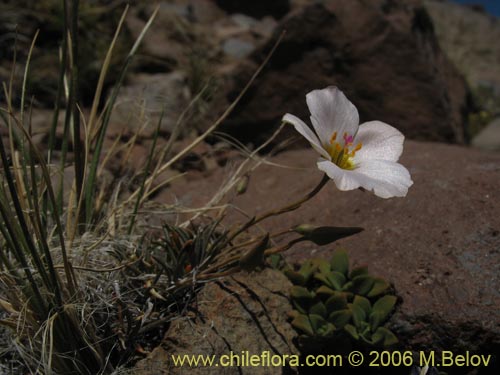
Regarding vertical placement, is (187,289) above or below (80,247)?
below

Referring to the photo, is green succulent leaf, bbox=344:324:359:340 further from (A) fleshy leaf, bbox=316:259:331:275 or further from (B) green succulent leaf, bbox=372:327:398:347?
(A) fleshy leaf, bbox=316:259:331:275

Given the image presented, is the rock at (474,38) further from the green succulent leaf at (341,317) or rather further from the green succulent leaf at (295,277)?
the green succulent leaf at (341,317)

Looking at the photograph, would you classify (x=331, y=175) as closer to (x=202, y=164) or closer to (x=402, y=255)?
(x=402, y=255)

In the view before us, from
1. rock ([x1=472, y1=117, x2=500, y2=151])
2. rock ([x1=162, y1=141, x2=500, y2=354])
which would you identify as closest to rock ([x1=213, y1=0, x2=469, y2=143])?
rock ([x1=162, y1=141, x2=500, y2=354])

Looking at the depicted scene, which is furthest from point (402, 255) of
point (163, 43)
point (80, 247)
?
point (163, 43)

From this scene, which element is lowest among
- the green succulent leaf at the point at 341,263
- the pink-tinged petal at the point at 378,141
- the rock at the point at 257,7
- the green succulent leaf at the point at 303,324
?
the rock at the point at 257,7

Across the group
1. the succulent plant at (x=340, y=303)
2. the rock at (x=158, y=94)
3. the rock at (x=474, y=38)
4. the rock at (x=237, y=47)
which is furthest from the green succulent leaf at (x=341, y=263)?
the rock at (x=474, y=38)
